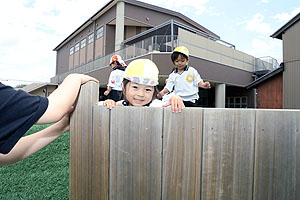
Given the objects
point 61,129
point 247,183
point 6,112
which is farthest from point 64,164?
point 247,183

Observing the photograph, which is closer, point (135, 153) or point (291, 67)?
point (135, 153)

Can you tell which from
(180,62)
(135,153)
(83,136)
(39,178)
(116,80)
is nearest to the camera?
(135,153)

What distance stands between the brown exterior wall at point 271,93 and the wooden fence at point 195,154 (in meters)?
15.7

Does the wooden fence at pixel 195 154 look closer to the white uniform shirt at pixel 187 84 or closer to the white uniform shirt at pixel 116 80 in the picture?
the white uniform shirt at pixel 187 84

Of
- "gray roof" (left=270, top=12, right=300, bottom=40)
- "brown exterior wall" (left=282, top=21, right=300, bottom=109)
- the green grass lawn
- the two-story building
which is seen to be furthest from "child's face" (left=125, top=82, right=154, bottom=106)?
"gray roof" (left=270, top=12, right=300, bottom=40)

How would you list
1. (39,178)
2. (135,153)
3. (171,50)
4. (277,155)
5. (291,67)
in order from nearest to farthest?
(277,155), (135,153), (39,178), (171,50), (291,67)

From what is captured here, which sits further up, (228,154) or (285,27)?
(285,27)

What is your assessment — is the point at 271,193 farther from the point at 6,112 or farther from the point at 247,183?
the point at 6,112

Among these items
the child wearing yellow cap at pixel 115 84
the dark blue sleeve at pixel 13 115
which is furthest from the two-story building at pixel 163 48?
the dark blue sleeve at pixel 13 115

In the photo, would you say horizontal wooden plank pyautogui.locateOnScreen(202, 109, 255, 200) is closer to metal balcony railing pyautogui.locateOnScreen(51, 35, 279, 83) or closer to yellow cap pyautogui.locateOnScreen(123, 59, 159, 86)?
yellow cap pyautogui.locateOnScreen(123, 59, 159, 86)

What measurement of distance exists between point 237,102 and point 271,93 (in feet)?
16.3

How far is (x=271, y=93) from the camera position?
1476 cm

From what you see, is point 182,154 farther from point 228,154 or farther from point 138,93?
point 138,93

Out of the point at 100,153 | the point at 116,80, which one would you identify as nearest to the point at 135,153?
the point at 100,153
